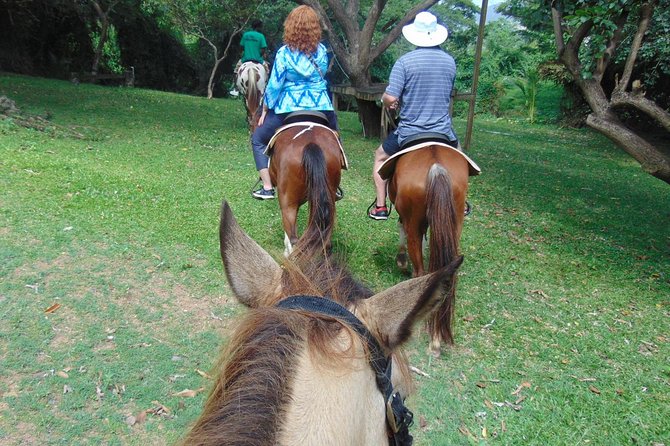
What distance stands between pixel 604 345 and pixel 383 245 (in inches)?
113

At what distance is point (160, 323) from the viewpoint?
4.58 m

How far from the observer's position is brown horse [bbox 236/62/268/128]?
11719 millimetres

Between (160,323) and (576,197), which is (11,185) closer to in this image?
(160,323)

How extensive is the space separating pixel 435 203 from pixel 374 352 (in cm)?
302

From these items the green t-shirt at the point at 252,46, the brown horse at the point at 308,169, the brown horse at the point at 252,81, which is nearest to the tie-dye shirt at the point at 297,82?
the brown horse at the point at 308,169

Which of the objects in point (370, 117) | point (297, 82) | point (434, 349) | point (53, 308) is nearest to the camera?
point (434, 349)

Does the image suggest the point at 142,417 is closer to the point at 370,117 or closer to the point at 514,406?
the point at 514,406

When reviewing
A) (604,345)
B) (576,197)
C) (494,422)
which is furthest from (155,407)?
(576,197)

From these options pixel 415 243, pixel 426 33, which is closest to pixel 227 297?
pixel 415 243

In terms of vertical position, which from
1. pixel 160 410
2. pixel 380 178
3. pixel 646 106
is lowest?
pixel 160 410

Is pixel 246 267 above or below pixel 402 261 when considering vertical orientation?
above

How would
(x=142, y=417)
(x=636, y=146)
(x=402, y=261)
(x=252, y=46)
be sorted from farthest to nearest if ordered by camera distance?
(x=252, y=46), (x=636, y=146), (x=402, y=261), (x=142, y=417)

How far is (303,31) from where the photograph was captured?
550 centimetres

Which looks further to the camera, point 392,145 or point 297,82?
point 297,82
